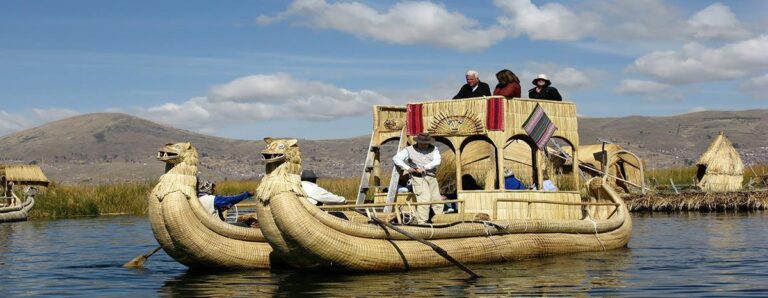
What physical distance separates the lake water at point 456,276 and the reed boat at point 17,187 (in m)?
14.1

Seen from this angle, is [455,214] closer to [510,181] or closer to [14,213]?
[510,181]

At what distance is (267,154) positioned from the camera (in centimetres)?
1455

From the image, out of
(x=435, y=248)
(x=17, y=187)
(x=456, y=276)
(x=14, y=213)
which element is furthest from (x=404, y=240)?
(x=17, y=187)

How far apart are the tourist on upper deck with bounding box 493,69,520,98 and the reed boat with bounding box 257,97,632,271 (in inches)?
6.8

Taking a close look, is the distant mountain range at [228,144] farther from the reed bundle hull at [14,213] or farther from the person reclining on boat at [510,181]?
the person reclining on boat at [510,181]

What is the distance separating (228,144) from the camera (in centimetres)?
16075

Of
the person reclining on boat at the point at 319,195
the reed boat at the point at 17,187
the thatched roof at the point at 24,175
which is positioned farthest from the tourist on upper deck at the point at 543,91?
the thatched roof at the point at 24,175

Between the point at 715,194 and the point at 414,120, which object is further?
the point at 715,194

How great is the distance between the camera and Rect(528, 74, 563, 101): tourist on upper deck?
18.5 meters

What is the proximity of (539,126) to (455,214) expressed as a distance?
225 centimetres

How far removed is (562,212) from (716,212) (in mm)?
16091

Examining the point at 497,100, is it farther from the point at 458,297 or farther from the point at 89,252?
the point at 89,252

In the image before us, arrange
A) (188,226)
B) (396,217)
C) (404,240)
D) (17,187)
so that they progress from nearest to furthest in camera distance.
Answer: (404,240) → (188,226) → (396,217) → (17,187)

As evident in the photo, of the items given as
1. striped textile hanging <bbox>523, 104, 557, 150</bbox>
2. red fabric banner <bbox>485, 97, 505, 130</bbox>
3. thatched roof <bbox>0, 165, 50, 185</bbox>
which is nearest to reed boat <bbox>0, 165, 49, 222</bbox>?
thatched roof <bbox>0, 165, 50, 185</bbox>
